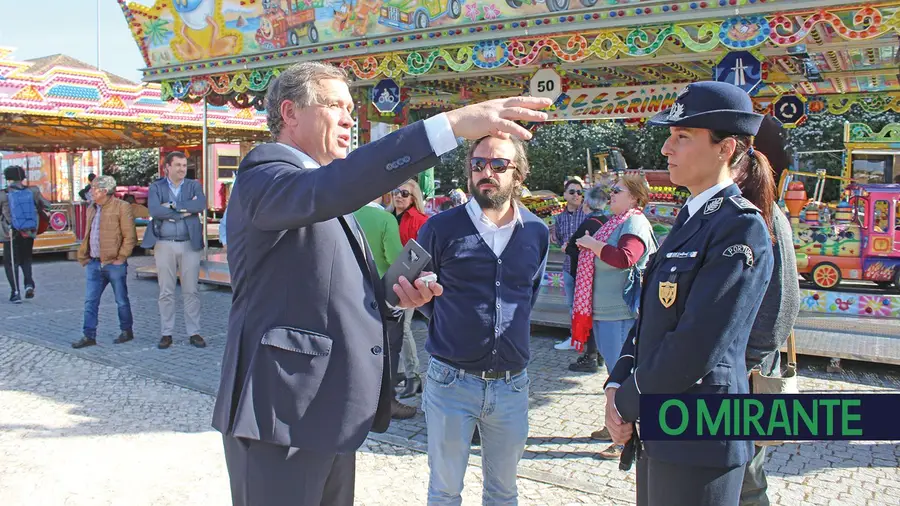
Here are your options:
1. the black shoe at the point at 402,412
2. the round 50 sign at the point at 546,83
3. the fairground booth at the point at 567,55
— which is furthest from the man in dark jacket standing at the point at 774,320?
the round 50 sign at the point at 546,83

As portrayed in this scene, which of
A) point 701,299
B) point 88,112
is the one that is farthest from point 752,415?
point 88,112

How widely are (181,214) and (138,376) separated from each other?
1872mm

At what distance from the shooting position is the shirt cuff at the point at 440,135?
1.54m

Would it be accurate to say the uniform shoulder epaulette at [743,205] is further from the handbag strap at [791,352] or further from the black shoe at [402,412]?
the black shoe at [402,412]

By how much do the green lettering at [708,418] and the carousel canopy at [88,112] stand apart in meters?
Result: 14.5

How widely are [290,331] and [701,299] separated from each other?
1075 millimetres

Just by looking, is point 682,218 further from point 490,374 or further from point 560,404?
point 560,404

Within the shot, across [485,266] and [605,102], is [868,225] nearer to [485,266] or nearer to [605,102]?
[605,102]

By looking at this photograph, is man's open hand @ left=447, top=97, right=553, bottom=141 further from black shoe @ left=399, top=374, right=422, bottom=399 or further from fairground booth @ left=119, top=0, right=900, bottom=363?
fairground booth @ left=119, top=0, right=900, bottom=363

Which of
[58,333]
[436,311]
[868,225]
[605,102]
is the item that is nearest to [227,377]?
[436,311]

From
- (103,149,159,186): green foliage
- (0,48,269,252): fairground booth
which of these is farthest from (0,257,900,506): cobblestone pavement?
(103,149,159,186): green foliage

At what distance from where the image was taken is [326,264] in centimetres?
178

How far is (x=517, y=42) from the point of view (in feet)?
24.2

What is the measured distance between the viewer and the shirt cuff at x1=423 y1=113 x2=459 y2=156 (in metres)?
1.54
